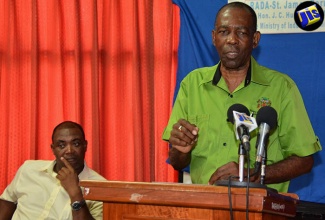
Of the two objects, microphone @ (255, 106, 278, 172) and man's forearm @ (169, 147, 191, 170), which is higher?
microphone @ (255, 106, 278, 172)

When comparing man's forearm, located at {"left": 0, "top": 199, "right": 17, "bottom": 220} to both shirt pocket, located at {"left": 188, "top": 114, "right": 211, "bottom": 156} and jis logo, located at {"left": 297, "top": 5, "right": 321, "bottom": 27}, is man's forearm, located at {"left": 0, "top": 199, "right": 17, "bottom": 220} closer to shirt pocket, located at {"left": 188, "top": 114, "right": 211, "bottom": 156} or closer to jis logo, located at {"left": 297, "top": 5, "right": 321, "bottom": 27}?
shirt pocket, located at {"left": 188, "top": 114, "right": 211, "bottom": 156}

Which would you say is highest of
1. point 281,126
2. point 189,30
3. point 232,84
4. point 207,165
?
point 189,30

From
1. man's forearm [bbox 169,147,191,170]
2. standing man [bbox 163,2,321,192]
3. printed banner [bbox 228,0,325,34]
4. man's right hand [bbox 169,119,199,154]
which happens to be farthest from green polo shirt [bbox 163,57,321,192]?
printed banner [bbox 228,0,325,34]

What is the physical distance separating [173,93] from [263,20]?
3.00 ft

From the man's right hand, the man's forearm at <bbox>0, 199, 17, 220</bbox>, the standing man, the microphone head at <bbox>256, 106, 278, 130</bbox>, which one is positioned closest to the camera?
the microphone head at <bbox>256, 106, 278, 130</bbox>

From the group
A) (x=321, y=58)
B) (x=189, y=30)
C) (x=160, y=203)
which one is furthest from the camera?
(x=189, y=30)

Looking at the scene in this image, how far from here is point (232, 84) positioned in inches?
126

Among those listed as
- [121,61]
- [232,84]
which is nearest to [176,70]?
[121,61]

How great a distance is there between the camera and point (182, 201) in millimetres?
2119

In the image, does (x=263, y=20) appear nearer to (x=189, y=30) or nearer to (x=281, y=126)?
(x=189, y=30)

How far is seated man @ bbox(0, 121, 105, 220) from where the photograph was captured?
4195 millimetres

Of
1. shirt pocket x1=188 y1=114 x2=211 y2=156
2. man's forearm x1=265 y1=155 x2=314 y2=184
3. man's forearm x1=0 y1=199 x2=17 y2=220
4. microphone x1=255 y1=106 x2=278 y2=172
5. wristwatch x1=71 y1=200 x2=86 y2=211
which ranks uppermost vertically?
microphone x1=255 y1=106 x2=278 y2=172

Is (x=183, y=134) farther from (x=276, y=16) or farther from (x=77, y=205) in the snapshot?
(x=276, y=16)

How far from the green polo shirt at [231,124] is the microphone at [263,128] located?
2.74 ft
